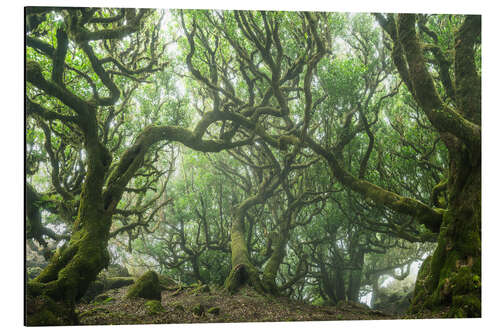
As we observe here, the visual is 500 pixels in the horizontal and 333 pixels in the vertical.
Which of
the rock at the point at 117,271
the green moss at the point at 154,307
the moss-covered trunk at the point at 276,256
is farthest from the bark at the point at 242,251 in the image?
the rock at the point at 117,271

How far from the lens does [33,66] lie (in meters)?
4.78

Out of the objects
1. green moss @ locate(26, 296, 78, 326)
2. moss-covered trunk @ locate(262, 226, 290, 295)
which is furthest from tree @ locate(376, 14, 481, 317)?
green moss @ locate(26, 296, 78, 326)

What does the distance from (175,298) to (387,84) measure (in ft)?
19.2

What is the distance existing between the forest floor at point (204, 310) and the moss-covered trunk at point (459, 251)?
750 mm

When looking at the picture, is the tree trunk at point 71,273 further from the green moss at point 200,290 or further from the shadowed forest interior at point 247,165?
the green moss at point 200,290

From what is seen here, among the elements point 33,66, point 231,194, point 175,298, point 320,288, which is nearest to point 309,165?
point 231,194

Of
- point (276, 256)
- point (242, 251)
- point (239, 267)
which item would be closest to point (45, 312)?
point (239, 267)

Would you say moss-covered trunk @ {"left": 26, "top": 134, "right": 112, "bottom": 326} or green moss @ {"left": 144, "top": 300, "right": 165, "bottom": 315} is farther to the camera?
green moss @ {"left": 144, "top": 300, "right": 165, "bottom": 315}

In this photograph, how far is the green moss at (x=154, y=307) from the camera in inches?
200

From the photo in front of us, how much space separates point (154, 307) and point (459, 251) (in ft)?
14.5

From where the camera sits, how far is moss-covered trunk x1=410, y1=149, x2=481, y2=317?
191 inches

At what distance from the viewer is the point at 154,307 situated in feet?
16.9

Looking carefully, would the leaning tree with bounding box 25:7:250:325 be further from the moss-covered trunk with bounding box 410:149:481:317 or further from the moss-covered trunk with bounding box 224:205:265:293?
the moss-covered trunk with bounding box 410:149:481:317
